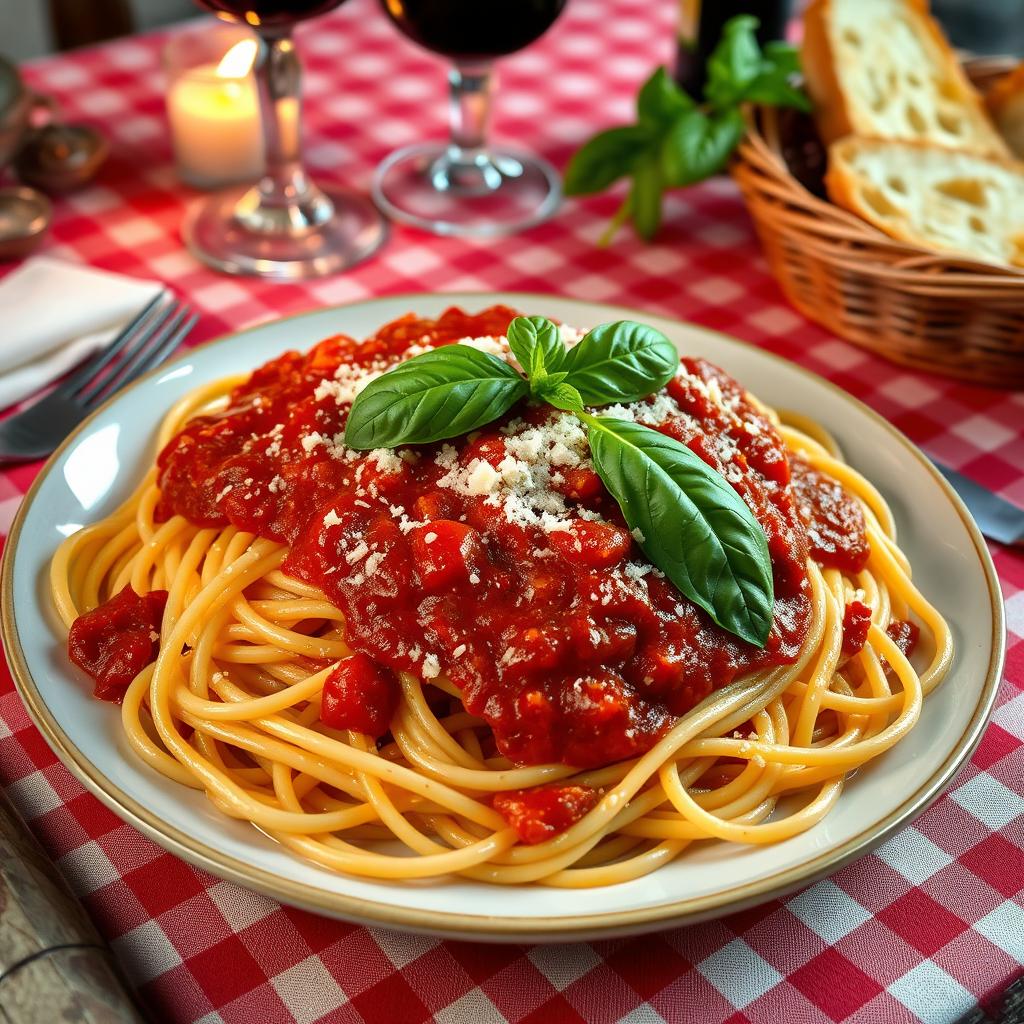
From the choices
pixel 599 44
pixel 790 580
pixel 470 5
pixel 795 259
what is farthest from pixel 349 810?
pixel 599 44

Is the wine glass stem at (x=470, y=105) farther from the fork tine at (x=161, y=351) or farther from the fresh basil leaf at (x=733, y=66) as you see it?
the fork tine at (x=161, y=351)

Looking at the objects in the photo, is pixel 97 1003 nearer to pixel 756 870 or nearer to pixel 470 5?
pixel 756 870

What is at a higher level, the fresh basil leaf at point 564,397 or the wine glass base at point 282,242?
the fresh basil leaf at point 564,397

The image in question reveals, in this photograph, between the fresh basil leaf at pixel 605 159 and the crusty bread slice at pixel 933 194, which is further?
the fresh basil leaf at pixel 605 159

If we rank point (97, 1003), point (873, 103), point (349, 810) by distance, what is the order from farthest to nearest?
point (873, 103)
point (349, 810)
point (97, 1003)

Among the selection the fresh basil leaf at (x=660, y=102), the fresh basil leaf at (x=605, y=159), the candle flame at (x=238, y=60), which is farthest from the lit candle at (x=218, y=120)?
the fresh basil leaf at (x=660, y=102)

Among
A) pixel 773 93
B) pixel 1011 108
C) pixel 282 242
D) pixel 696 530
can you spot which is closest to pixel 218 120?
pixel 282 242

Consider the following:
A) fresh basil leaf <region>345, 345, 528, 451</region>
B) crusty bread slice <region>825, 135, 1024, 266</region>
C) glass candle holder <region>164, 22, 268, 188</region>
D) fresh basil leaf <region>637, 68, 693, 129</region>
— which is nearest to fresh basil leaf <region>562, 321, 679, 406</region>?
fresh basil leaf <region>345, 345, 528, 451</region>
